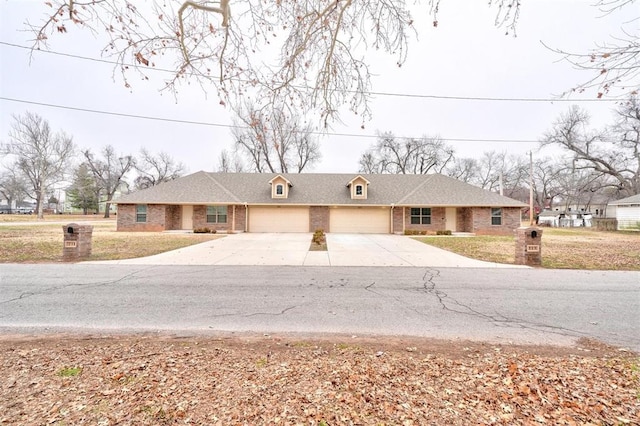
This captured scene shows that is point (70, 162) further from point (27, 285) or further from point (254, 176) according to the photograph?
point (27, 285)

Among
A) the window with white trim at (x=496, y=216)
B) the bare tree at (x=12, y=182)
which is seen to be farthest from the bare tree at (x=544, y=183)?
the bare tree at (x=12, y=182)

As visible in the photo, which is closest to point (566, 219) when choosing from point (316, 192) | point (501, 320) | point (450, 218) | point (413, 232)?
point (450, 218)

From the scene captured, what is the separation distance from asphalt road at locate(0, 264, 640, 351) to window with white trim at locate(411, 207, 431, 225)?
14041mm

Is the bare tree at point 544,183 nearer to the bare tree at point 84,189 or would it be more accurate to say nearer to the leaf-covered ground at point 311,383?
the leaf-covered ground at point 311,383

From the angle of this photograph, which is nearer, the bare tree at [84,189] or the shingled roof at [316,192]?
the shingled roof at [316,192]

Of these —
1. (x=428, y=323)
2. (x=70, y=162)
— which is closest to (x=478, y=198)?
(x=428, y=323)

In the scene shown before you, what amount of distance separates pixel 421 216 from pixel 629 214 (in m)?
20.7

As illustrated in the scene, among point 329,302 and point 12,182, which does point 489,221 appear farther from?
point 12,182

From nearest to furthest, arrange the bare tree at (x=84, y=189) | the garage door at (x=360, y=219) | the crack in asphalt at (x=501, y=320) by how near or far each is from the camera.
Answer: the crack in asphalt at (x=501, y=320) → the garage door at (x=360, y=219) → the bare tree at (x=84, y=189)

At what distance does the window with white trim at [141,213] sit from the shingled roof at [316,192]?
1.48ft

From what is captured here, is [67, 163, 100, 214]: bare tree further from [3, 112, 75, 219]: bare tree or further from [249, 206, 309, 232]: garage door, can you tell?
[249, 206, 309, 232]: garage door

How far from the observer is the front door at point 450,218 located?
22.2m

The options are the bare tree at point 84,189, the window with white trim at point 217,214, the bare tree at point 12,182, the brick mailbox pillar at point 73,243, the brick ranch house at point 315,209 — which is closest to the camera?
the brick mailbox pillar at point 73,243

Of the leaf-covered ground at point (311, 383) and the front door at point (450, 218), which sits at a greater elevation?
the front door at point (450, 218)
